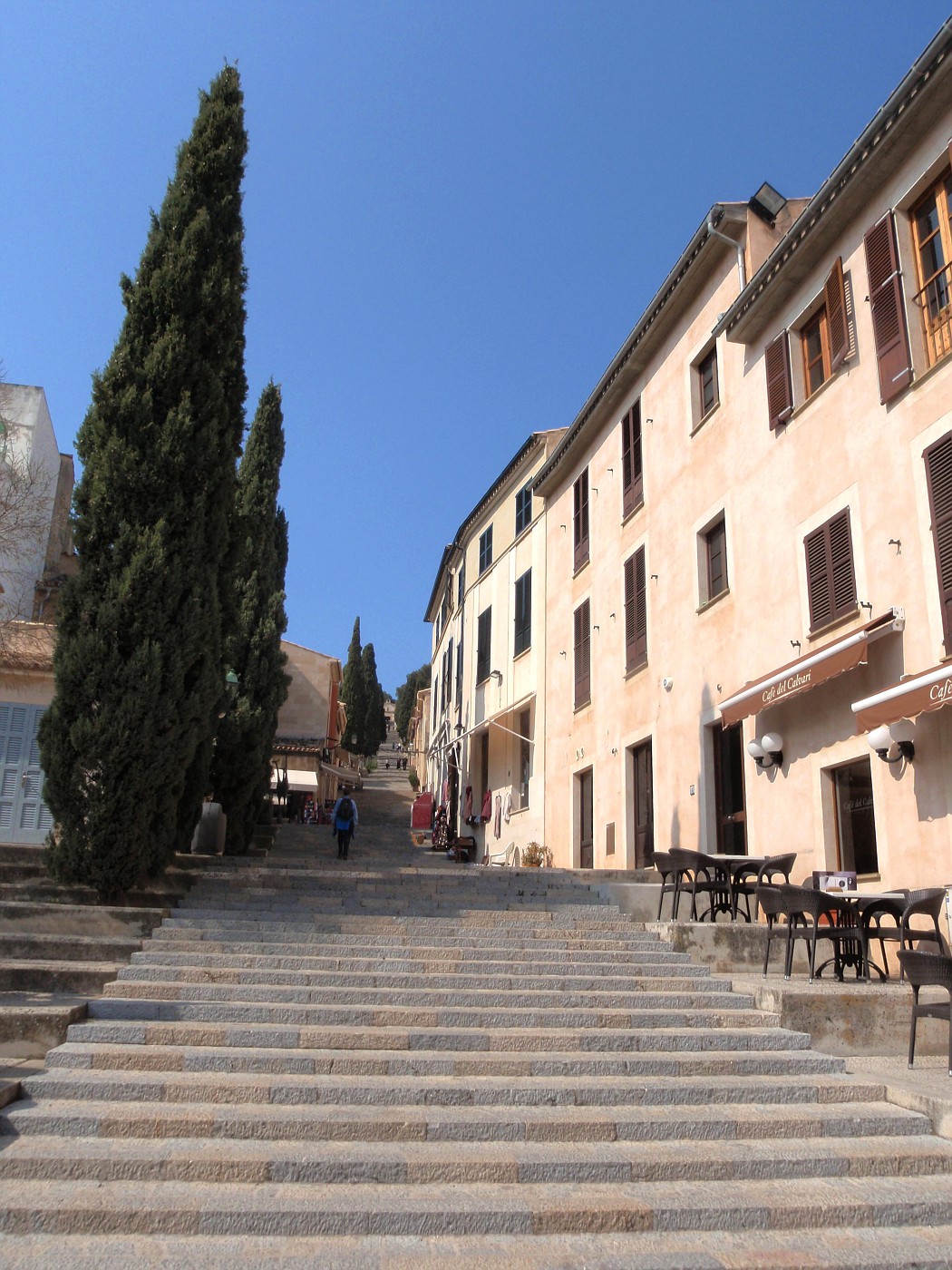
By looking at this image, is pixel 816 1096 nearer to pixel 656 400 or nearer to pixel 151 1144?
pixel 151 1144

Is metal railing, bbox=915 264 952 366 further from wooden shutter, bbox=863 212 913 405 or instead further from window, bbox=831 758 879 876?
window, bbox=831 758 879 876

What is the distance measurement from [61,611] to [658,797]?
9903 millimetres

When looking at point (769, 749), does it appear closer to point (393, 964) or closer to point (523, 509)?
point (393, 964)

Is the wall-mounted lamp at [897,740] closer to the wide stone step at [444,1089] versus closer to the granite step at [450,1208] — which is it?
the wide stone step at [444,1089]

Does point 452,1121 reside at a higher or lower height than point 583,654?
lower

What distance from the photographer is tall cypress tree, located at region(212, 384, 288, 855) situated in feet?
55.4

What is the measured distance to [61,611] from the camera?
10820 millimetres

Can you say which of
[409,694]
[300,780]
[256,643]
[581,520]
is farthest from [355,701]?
[256,643]

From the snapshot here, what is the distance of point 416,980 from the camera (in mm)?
8586

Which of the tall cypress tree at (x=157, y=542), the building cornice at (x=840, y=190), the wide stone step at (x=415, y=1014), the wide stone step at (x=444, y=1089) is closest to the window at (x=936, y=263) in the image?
the building cornice at (x=840, y=190)

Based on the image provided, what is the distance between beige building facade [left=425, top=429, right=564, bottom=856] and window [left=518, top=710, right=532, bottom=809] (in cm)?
3

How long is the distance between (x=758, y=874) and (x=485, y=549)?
66.7ft

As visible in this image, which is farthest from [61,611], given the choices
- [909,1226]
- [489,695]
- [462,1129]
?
[489,695]

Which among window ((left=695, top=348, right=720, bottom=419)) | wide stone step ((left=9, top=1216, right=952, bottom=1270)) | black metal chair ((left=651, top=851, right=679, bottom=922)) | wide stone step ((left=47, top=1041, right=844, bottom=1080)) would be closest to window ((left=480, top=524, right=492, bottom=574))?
window ((left=695, top=348, right=720, bottom=419))
